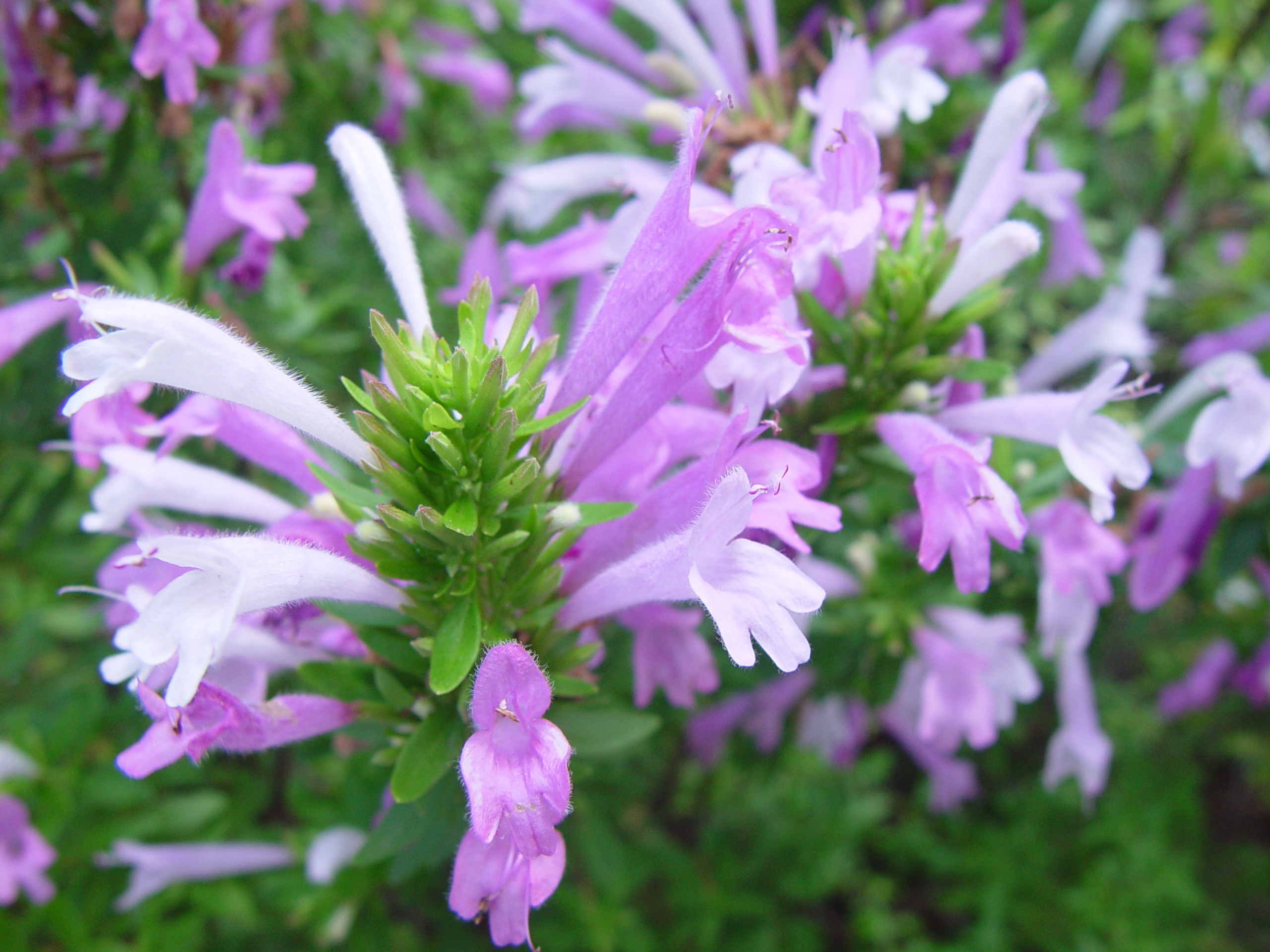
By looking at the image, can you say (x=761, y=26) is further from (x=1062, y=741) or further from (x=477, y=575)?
(x=1062, y=741)

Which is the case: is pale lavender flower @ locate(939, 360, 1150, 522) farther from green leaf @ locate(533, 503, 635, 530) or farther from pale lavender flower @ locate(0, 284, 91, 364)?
pale lavender flower @ locate(0, 284, 91, 364)

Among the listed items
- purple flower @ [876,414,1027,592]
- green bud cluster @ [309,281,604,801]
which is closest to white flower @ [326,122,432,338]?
green bud cluster @ [309,281,604,801]

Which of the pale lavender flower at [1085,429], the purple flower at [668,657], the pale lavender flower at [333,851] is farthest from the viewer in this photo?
the pale lavender flower at [333,851]

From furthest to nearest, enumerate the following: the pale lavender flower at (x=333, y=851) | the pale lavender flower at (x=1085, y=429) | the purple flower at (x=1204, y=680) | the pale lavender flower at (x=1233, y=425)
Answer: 1. the purple flower at (x=1204, y=680)
2. the pale lavender flower at (x=333, y=851)
3. the pale lavender flower at (x=1233, y=425)
4. the pale lavender flower at (x=1085, y=429)

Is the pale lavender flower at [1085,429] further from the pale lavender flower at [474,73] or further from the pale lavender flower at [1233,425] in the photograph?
the pale lavender flower at [474,73]

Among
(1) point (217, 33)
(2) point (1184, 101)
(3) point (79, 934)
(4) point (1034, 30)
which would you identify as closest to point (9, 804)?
(3) point (79, 934)

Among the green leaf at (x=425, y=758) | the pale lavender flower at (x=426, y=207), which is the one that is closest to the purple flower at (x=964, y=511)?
the green leaf at (x=425, y=758)
